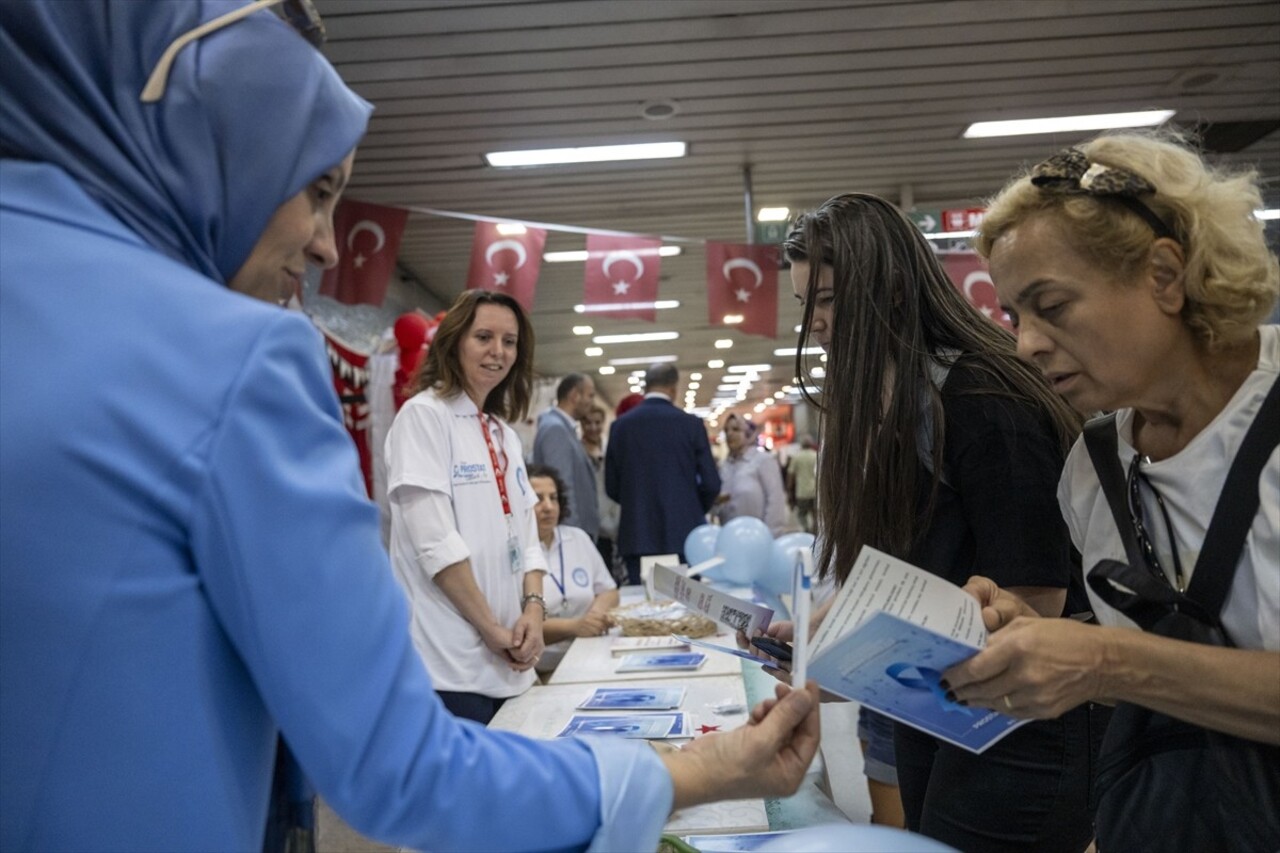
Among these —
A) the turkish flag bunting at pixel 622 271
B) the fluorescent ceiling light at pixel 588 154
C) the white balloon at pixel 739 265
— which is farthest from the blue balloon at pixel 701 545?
the fluorescent ceiling light at pixel 588 154

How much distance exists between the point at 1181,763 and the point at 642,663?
186 cm

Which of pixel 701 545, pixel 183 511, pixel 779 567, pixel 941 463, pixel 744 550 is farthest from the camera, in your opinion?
pixel 701 545

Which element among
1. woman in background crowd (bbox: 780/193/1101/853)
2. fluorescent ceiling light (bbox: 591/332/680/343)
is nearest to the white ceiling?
woman in background crowd (bbox: 780/193/1101/853)

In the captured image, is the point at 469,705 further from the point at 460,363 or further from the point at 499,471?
the point at 460,363

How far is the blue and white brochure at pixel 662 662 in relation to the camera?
108 inches

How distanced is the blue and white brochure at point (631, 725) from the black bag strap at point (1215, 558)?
99 centimetres

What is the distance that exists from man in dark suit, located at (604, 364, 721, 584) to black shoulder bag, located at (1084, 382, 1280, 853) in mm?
4660

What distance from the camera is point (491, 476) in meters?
2.69

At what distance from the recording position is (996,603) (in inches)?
52.0

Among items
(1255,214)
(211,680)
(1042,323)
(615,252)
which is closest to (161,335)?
(211,680)

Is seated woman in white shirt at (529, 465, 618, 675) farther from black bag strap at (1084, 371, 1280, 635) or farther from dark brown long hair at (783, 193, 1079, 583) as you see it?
black bag strap at (1084, 371, 1280, 635)

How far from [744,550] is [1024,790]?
3217 millimetres

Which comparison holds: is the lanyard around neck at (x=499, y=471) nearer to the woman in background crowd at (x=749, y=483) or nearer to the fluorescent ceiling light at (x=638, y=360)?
the woman in background crowd at (x=749, y=483)

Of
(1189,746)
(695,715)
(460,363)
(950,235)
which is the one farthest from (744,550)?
(1189,746)
